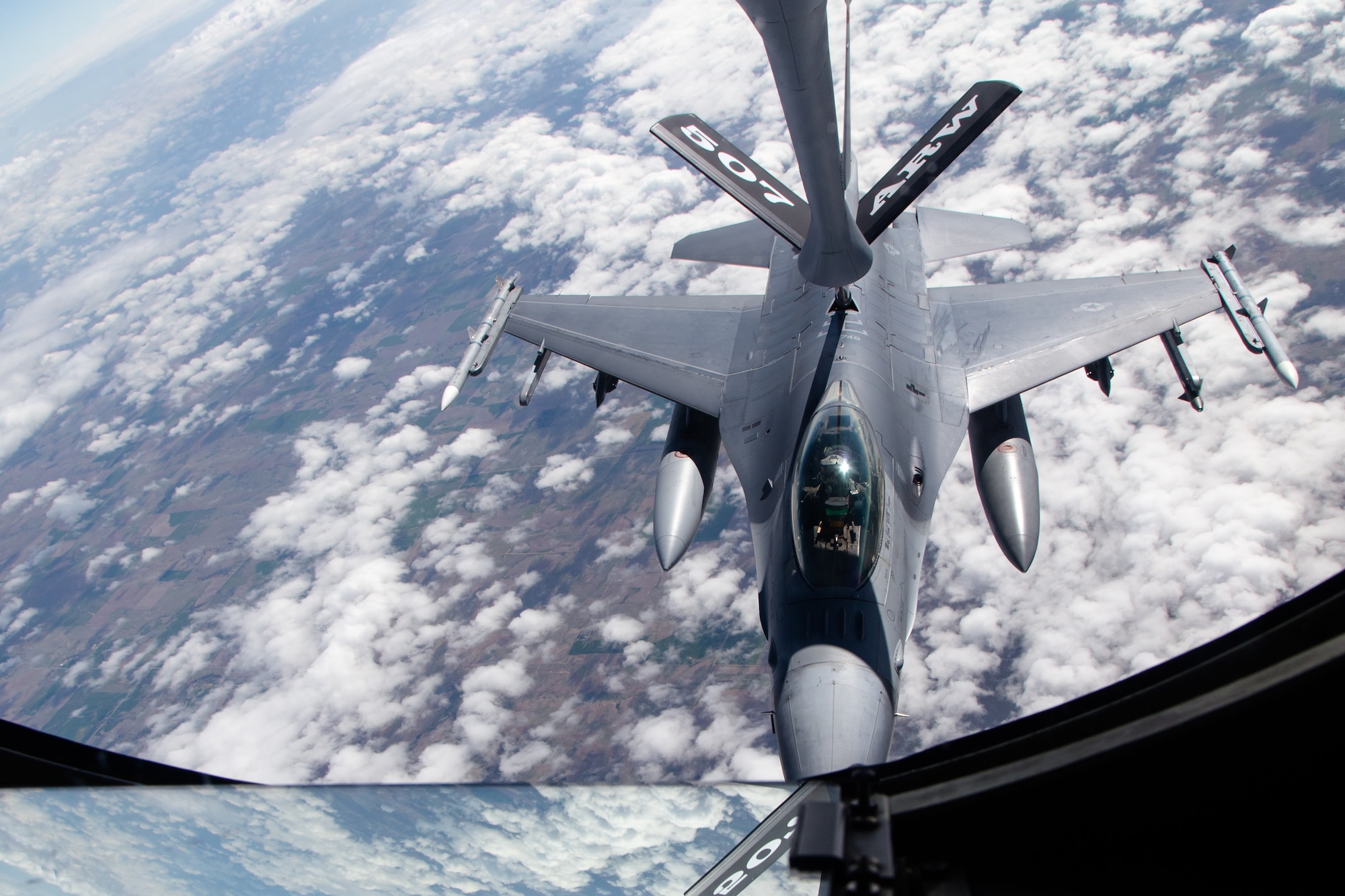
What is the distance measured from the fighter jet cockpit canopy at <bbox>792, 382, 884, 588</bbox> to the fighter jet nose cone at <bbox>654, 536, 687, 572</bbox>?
15.3 ft

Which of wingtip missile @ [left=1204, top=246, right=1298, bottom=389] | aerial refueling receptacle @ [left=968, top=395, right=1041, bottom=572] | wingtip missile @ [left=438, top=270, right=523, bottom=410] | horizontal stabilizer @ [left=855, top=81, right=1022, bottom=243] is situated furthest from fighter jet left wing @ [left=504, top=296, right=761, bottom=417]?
wingtip missile @ [left=1204, top=246, right=1298, bottom=389]

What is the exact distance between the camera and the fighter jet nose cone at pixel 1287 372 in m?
12.0

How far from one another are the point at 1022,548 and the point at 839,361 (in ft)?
15.9

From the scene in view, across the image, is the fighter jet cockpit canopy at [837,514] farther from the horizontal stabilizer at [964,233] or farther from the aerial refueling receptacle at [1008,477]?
the horizontal stabilizer at [964,233]

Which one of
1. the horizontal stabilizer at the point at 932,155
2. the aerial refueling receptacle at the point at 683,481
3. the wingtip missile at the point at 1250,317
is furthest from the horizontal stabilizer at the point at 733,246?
the wingtip missile at the point at 1250,317

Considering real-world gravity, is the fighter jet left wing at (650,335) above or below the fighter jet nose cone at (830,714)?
above

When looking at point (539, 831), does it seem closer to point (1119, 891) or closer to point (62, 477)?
point (1119, 891)

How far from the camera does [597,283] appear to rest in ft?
322

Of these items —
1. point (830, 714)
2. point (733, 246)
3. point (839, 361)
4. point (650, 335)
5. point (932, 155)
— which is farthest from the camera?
point (733, 246)

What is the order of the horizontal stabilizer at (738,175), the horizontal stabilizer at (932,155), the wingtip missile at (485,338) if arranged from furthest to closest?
the wingtip missile at (485,338) → the horizontal stabilizer at (738,175) → the horizontal stabilizer at (932,155)

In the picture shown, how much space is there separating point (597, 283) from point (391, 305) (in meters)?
57.5

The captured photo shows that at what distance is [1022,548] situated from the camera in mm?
12250

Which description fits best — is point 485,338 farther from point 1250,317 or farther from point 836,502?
point 1250,317

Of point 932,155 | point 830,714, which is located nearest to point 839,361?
point 932,155
